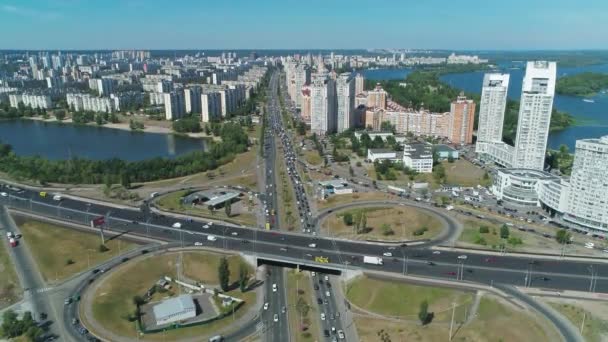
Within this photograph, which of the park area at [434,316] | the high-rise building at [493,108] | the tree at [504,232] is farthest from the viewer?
the high-rise building at [493,108]

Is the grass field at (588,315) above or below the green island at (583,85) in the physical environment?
below

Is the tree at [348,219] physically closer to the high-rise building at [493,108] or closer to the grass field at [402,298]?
the grass field at [402,298]

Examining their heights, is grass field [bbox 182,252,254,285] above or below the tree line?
below

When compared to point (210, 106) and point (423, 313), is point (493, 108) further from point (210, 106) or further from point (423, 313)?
point (210, 106)

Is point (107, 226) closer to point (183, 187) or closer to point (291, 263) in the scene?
point (183, 187)

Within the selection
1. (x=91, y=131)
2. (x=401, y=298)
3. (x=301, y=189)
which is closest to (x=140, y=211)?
(x=301, y=189)

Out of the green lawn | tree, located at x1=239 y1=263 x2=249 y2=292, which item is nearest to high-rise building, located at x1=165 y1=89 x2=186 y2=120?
tree, located at x1=239 y1=263 x2=249 y2=292

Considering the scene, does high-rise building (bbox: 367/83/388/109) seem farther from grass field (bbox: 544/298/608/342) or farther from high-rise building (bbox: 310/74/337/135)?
grass field (bbox: 544/298/608/342)

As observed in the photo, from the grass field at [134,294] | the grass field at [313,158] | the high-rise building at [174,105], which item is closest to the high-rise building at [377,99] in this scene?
the grass field at [313,158]
